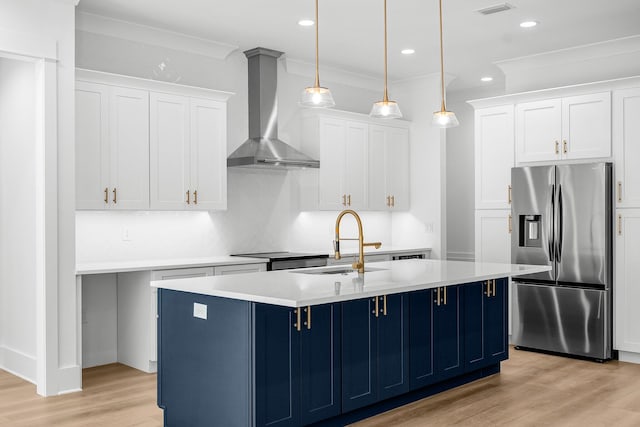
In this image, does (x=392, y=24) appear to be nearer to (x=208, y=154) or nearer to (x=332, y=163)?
(x=332, y=163)

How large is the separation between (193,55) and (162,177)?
1.36 m

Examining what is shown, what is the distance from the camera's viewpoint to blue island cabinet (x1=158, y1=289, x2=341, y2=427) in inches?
134

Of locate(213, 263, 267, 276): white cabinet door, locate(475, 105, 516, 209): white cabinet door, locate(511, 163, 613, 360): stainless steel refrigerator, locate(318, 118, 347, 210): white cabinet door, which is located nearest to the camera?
locate(213, 263, 267, 276): white cabinet door

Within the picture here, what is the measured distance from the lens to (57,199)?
476 cm

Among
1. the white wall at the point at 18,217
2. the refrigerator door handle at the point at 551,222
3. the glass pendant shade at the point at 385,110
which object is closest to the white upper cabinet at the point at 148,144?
the white wall at the point at 18,217

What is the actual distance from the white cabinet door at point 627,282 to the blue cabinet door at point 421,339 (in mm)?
2266

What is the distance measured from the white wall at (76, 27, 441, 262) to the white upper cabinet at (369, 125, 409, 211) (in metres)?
0.19

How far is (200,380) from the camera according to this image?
12.0ft

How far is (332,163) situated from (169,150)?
1992mm

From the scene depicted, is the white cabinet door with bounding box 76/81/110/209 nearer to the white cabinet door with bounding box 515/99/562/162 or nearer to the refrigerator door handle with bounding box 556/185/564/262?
the white cabinet door with bounding box 515/99/562/162

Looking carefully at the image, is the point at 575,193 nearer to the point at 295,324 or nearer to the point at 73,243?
the point at 295,324

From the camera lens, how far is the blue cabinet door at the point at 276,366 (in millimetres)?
3387

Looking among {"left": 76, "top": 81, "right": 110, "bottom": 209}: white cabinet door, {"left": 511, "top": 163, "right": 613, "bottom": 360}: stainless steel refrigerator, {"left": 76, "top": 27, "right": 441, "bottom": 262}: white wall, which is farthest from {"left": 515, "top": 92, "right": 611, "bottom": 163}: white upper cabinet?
{"left": 76, "top": 81, "right": 110, "bottom": 209}: white cabinet door

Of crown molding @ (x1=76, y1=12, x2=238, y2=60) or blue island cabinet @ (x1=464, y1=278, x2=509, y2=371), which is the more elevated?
crown molding @ (x1=76, y1=12, x2=238, y2=60)
